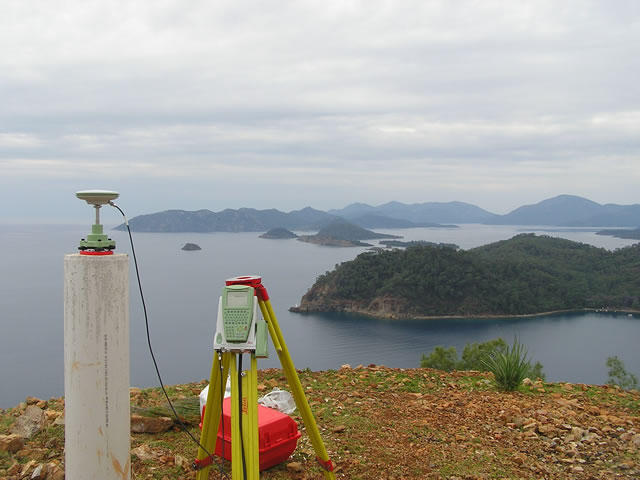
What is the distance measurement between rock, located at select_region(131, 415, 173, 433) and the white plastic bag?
2.67 ft

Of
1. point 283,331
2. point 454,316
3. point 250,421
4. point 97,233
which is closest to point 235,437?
point 250,421

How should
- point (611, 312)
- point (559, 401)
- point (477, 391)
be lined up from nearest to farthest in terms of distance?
point (559, 401) → point (477, 391) → point (611, 312)

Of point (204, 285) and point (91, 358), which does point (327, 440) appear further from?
point (204, 285)

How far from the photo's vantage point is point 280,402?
4.30m

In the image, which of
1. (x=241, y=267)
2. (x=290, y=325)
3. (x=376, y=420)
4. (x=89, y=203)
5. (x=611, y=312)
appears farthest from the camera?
(x=241, y=267)

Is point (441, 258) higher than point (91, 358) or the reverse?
the reverse

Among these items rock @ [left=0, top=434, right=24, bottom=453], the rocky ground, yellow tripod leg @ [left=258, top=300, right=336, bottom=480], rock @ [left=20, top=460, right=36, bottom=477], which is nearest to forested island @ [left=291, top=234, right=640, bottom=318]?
the rocky ground

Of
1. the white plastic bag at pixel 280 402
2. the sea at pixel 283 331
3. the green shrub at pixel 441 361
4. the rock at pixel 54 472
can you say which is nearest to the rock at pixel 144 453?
the rock at pixel 54 472

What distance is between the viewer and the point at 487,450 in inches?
156

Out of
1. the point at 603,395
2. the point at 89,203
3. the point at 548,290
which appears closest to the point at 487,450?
the point at 603,395

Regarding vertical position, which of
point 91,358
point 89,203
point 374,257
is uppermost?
point 89,203

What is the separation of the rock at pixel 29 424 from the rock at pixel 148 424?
2.35ft

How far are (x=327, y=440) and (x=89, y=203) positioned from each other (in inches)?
102

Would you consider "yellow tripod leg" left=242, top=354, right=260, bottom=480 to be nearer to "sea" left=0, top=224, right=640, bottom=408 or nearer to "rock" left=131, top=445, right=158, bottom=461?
"rock" left=131, top=445, right=158, bottom=461
